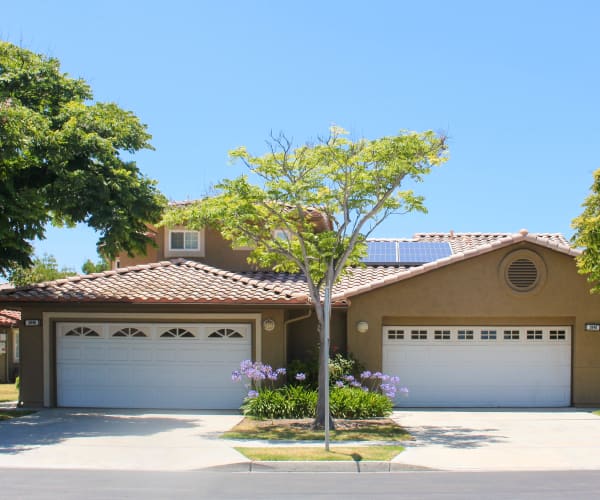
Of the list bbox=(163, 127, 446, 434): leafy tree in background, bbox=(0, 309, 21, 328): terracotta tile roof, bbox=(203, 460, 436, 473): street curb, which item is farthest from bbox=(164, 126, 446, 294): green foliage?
bbox=(0, 309, 21, 328): terracotta tile roof

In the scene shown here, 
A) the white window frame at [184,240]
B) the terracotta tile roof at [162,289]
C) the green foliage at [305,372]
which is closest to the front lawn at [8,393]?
the terracotta tile roof at [162,289]

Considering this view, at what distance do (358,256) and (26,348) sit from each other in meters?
8.75

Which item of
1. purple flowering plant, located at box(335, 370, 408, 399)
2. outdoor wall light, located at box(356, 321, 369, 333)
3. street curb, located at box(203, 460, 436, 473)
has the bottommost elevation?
street curb, located at box(203, 460, 436, 473)

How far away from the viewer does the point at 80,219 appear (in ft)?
60.4

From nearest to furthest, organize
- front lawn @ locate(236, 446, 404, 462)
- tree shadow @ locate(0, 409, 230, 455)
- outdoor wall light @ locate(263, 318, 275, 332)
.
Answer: front lawn @ locate(236, 446, 404, 462) → tree shadow @ locate(0, 409, 230, 455) → outdoor wall light @ locate(263, 318, 275, 332)

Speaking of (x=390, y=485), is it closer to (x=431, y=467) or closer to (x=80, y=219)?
(x=431, y=467)

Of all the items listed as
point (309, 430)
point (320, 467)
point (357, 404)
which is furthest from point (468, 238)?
point (320, 467)

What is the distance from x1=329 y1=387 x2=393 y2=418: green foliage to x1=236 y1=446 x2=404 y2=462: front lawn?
3.91m

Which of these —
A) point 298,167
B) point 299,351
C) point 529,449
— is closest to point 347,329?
point 299,351

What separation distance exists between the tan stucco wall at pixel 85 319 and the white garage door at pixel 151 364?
227 mm

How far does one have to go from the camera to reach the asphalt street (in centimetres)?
1040

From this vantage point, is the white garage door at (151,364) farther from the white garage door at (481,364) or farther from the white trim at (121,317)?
the white garage door at (481,364)

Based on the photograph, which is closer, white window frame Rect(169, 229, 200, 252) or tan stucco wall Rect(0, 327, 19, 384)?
white window frame Rect(169, 229, 200, 252)

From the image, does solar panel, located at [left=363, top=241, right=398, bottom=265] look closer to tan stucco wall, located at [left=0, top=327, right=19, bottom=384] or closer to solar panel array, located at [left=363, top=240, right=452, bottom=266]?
solar panel array, located at [left=363, top=240, right=452, bottom=266]
